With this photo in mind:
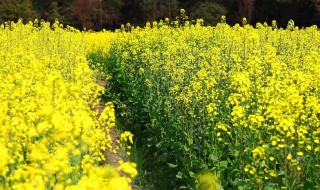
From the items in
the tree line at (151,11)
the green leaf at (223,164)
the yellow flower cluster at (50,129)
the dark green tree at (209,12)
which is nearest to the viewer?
the yellow flower cluster at (50,129)

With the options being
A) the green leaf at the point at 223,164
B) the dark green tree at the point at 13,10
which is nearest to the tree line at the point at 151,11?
the dark green tree at the point at 13,10

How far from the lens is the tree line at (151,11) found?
2782cm

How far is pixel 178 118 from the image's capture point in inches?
249

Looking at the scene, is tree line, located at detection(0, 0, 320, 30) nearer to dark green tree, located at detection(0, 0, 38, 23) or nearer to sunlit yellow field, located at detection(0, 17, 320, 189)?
dark green tree, located at detection(0, 0, 38, 23)

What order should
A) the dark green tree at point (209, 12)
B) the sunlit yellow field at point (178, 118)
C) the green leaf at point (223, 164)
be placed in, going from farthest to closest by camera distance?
the dark green tree at point (209, 12) → the green leaf at point (223, 164) → the sunlit yellow field at point (178, 118)

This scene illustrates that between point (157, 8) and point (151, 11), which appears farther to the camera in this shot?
point (157, 8)

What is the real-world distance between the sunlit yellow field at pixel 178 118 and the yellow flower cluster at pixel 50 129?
0.05 ft

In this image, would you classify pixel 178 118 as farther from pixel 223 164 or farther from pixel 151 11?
pixel 151 11

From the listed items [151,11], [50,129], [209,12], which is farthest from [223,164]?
[151,11]

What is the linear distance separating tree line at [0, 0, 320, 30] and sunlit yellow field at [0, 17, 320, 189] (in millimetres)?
16031

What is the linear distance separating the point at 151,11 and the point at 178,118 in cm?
2994

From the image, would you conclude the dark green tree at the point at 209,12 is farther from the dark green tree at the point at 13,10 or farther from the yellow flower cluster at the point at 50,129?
the yellow flower cluster at the point at 50,129

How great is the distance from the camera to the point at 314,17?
2552 centimetres

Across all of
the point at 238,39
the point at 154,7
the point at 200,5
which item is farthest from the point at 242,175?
the point at 154,7
